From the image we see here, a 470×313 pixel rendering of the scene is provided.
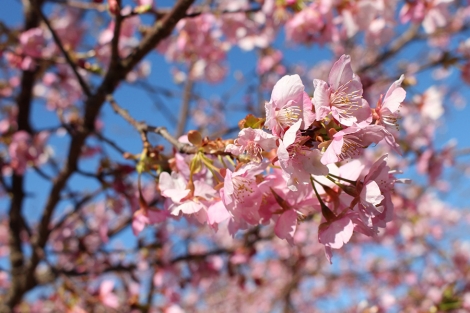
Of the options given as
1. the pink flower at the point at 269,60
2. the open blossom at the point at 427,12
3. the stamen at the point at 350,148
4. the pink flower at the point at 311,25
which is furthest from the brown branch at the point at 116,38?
the pink flower at the point at 269,60

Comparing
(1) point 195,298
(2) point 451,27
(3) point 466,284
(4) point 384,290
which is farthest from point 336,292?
(2) point 451,27

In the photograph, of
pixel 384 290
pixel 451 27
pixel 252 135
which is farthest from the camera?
pixel 384 290

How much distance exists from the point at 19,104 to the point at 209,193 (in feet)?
7.67

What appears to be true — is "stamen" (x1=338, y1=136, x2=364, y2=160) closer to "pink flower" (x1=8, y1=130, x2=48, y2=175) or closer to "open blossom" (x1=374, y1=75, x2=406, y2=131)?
"open blossom" (x1=374, y1=75, x2=406, y2=131)

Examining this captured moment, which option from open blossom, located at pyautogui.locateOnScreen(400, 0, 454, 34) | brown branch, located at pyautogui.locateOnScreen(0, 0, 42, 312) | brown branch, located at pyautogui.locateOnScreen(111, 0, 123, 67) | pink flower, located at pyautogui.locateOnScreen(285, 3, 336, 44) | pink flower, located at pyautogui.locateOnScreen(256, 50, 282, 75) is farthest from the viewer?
pink flower, located at pyautogui.locateOnScreen(256, 50, 282, 75)

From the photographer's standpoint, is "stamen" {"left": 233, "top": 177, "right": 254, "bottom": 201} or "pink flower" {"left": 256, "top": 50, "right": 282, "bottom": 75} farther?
"pink flower" {"left": 256, "top": 50, "right": 282, "bottom": 75}

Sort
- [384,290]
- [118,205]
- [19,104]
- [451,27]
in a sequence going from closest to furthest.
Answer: [118,205] → [19,104] → [451,27] → [384,290]

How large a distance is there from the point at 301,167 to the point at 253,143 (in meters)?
0.10

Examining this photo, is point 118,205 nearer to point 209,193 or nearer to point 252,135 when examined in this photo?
point 209,193

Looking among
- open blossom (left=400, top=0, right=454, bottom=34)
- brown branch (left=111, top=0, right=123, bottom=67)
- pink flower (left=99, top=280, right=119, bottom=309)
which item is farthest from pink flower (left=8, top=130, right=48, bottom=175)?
open blossom (left=400, top=0, right=454, bottom=34)

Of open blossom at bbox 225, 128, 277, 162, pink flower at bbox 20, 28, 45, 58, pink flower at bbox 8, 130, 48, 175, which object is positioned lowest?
open blossom at bbox 225, 128, 277, 162

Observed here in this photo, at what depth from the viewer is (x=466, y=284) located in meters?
2.74

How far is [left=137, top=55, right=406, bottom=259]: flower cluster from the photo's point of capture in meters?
0.65

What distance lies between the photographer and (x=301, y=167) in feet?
2.18
